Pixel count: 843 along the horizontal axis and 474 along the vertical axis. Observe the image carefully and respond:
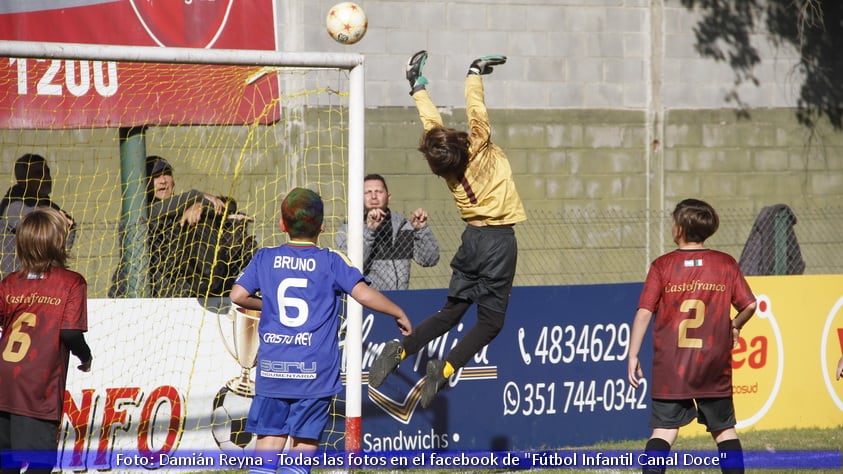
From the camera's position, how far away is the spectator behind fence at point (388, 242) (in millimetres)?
8547

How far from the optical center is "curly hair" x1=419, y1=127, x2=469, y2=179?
672 centimetres

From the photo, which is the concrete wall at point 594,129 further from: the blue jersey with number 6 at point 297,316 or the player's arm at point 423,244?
the blue jersey with number 6 at point 297,316

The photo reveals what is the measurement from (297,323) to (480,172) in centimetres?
177

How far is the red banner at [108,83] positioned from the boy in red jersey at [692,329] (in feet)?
11.8

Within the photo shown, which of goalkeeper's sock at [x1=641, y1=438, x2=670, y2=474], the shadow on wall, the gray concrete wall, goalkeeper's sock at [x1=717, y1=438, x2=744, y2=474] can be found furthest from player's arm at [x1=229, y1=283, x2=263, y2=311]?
the gray concrete wall

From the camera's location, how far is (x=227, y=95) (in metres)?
8.45

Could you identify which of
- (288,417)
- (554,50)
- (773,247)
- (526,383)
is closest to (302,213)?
(288,417)

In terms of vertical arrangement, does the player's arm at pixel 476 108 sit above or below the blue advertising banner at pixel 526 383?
above

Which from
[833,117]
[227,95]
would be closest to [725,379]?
[227,95]

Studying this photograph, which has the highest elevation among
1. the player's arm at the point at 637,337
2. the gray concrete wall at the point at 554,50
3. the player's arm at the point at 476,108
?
the gray concrete wall at the point at 554,50

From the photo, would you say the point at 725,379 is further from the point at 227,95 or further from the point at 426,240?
the point at 227,95

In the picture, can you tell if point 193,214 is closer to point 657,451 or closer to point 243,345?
point 243,345

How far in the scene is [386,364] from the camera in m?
6.87
